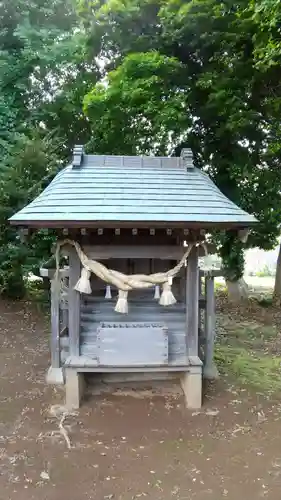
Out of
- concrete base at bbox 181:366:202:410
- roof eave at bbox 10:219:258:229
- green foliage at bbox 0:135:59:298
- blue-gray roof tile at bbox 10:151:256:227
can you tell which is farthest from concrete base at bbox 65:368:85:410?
green foliage at bbox 0:135:59:298

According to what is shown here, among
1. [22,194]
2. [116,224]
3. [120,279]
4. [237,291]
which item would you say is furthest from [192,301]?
[237,291]

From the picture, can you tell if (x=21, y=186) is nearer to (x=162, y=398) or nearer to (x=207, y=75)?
(x=207, y=75)

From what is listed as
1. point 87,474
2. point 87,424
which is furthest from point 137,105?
point 87,474

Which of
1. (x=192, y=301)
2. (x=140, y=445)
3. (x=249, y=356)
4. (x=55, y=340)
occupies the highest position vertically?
(x=192, y=301)

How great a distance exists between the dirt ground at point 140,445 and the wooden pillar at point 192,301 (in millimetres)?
840

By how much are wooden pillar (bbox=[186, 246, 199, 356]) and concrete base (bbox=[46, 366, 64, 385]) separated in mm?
1981

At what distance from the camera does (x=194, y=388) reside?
204 inches

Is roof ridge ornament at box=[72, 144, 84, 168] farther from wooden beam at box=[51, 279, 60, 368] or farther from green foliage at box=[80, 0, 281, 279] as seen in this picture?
green foliage at box=[80, 0, 281, 279]

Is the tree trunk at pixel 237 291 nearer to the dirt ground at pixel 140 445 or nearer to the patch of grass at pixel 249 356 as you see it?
the patch of grass at pixel 249 356

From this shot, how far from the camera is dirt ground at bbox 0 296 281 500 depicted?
3.67 metres

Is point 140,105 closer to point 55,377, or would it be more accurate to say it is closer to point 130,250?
point 130,250

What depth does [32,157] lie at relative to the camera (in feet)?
31.5

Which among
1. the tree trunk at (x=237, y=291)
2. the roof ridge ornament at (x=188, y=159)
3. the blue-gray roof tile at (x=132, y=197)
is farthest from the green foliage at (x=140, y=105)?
the tree trunk at (x=237, y=291)

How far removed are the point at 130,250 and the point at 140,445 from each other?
2162 mm
